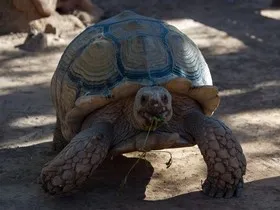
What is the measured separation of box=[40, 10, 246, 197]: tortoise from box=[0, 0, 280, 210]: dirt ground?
16 centimetres

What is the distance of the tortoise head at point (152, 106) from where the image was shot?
320cm

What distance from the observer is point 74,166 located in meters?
3.24

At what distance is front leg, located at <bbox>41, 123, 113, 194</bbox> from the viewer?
325cm

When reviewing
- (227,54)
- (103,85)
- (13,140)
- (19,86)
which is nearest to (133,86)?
(103,85)

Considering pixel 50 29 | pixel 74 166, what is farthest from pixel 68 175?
pixel 50 29

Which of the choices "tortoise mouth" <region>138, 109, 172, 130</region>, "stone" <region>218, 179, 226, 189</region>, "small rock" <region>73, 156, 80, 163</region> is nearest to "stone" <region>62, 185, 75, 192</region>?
"small rock" <region>73, 156, 80, 163</region>

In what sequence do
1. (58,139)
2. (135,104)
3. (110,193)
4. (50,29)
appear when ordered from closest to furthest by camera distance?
(135,104) < (110,193) < (58,139) < (50,29)

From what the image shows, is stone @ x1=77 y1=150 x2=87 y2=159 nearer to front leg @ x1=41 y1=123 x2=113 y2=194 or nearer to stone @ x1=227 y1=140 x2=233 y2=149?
front leg @ x1=41 y1=123 x2=113 y2=194

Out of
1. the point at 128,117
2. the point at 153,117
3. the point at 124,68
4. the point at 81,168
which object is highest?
the point at 124,68

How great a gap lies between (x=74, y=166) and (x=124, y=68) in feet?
1.99

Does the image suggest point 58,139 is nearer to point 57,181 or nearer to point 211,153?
point 57,181

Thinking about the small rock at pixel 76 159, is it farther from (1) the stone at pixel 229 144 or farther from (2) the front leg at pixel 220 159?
(1) the stone at pixel 229 144

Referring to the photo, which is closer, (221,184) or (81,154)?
(81,154)

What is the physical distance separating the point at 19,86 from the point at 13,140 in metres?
1.44
